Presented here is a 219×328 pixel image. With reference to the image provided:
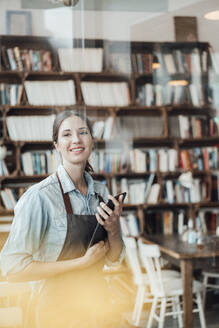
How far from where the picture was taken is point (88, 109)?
2227mm

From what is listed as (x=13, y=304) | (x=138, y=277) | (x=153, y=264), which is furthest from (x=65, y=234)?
(x=153, y=264)

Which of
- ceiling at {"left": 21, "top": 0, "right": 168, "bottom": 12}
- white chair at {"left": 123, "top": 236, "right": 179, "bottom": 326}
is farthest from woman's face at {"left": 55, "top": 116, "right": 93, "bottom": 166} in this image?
white chair at {"left": 123, "top": 236, "right": 179, "bottom": 326}

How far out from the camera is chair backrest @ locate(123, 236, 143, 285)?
2.28 metres

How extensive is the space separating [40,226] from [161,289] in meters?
1.24

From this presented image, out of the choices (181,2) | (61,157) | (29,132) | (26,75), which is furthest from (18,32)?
(181,2)

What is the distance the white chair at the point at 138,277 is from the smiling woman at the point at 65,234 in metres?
0.62

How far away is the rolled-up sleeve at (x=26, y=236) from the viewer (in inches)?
56.3

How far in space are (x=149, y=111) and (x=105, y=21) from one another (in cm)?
62

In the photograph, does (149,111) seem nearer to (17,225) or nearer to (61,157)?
(61,157)

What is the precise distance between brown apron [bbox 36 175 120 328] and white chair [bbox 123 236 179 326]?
0.53 m

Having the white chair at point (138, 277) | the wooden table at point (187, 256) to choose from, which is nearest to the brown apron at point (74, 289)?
the white chair at point (138, 277)

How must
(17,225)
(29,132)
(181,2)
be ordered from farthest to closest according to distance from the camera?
(181,2) < (29,132) < (17,225)

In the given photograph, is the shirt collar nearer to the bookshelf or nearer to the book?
the bookshelf

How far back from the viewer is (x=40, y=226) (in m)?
1.45
